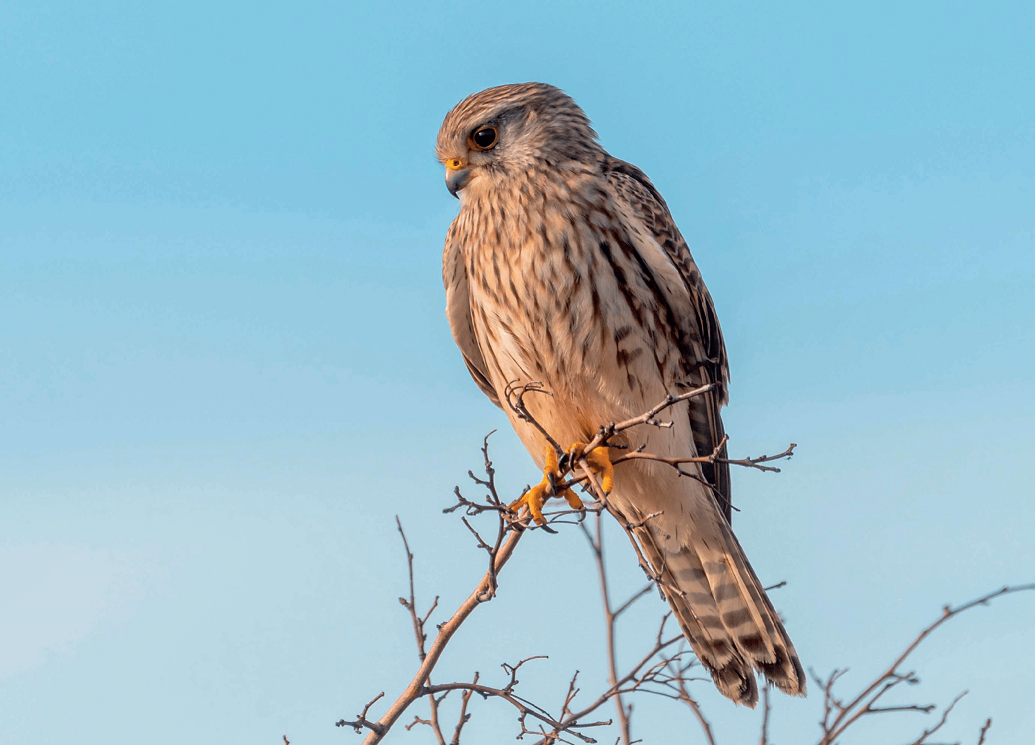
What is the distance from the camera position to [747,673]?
352cm

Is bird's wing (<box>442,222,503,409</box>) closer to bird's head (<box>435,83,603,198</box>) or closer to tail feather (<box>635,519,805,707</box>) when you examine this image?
bird's head (<box>435,83,603,198</box>)

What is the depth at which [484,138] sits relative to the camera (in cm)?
370

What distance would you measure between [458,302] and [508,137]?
0.66 m

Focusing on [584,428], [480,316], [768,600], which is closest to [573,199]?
[480,316]

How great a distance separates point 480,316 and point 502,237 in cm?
31

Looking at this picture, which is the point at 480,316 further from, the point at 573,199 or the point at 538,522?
the point at 538,522

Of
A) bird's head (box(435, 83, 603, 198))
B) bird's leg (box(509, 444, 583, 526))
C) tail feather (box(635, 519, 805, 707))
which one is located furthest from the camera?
bird's head (box(435, 83, 603, 198))

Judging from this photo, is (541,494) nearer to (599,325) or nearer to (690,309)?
(599,325)

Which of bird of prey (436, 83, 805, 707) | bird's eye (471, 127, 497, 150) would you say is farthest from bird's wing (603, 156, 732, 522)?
bird's eye (471, 127, 497, 150)

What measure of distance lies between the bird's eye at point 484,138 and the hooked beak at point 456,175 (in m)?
0.09

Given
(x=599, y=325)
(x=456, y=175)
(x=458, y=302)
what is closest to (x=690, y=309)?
(x=599, y=325)

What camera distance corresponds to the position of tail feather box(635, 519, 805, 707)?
3.49 meters

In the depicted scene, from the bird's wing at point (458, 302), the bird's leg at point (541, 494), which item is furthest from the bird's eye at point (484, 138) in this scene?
the bird's leg at point (541, 494)

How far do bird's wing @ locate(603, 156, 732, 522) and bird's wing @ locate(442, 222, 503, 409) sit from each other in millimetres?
647
